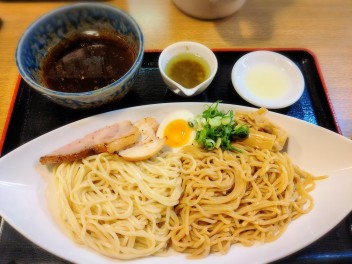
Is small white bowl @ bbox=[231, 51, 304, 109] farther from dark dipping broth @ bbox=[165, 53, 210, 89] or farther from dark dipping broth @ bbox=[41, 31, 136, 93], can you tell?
dark dipping broth @ bbox=[41, 31, 136, 93]

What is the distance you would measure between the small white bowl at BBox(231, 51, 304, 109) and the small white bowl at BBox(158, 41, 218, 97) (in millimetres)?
191

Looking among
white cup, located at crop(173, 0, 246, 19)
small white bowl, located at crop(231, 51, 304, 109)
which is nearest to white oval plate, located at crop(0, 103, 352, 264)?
small white bowl, located at crop(231, 51, 304, 109)

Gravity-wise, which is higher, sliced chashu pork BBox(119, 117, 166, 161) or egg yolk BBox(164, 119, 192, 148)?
sliced chashu pork BBox(119, 117, 166, 161)

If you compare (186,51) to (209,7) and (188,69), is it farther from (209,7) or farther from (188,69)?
(209,7)

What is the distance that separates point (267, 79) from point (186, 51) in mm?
658

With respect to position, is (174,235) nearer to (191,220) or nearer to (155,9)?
(191,220)

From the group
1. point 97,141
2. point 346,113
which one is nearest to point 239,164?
point 97,141

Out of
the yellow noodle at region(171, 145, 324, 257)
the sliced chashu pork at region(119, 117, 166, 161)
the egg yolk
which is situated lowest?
the yellow noodle at region(171, 145, 324, 257)

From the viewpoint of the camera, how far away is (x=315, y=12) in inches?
119

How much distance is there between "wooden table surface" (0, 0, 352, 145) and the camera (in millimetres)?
2756

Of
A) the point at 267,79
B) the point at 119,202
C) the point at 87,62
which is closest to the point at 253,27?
the point at 267,79

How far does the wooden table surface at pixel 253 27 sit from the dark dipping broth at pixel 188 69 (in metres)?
0.45

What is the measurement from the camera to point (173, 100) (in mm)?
2350

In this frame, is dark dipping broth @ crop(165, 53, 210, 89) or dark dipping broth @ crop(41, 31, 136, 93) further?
dark dipping broth @ crop(165, 53, 210, 89)
